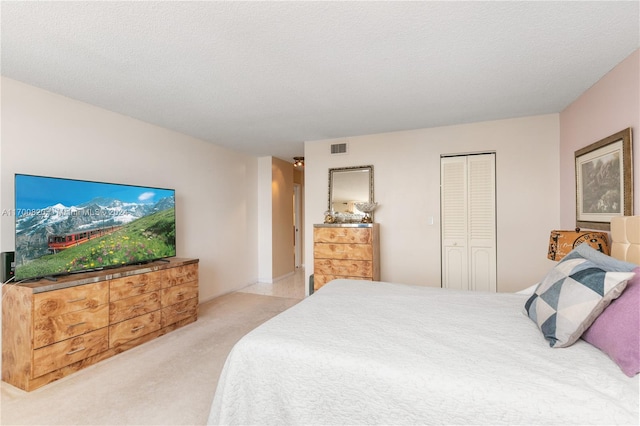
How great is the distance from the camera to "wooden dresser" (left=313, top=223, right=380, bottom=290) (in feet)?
12.2

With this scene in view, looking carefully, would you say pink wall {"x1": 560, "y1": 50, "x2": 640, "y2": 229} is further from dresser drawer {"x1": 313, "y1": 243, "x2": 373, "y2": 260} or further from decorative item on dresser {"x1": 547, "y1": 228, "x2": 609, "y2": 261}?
dresser drawer {"x1": 313, "y1": 243, "x2": 373, "y2": 260}

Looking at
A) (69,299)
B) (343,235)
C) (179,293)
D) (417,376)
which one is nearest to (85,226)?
(69,299)

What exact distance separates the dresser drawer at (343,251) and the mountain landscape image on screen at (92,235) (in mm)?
1820

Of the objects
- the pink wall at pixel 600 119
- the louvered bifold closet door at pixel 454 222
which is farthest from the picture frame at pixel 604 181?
the louvered bifold closet door at pixel 454 222

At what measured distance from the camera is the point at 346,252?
3809 millimetres

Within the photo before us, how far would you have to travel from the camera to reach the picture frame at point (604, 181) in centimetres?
215

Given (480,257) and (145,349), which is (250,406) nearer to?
(145,349)

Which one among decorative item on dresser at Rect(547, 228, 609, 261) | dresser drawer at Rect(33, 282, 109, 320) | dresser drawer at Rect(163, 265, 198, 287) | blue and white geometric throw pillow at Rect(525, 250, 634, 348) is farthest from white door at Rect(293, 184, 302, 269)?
blue and white geometric throw pillow at Rect(525, 250, 634, 348)

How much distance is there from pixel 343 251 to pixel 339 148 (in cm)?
157

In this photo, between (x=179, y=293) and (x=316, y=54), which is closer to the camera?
(x=316, y=54)

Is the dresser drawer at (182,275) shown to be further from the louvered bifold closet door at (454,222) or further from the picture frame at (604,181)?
the picture frame at (604,181)

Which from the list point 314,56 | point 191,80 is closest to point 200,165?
point 191,80

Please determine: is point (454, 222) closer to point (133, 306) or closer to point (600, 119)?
point (600, 119)

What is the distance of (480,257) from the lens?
3678 millimetres
